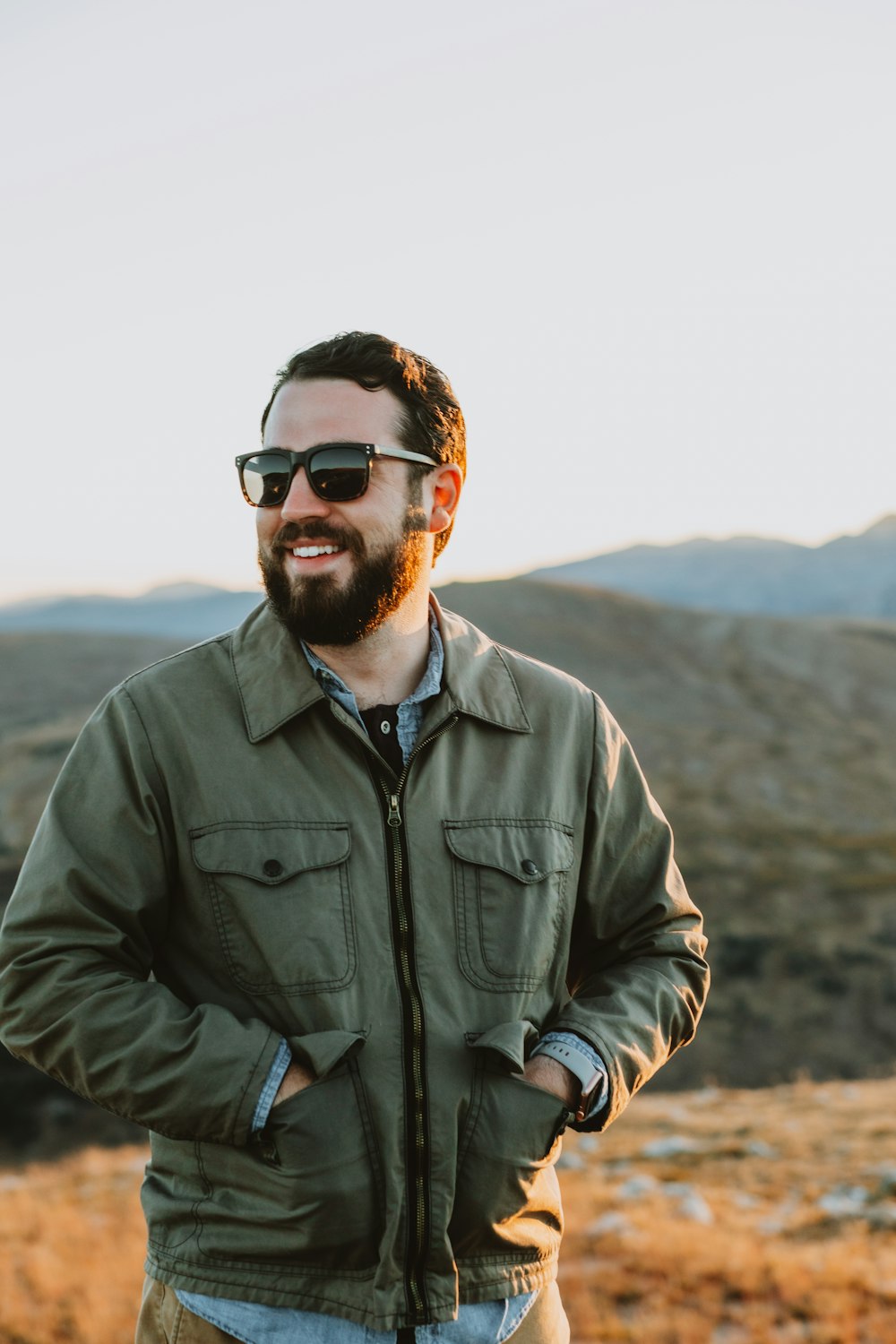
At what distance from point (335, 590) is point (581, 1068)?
4.11ft

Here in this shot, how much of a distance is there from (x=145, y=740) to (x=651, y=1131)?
42.6 ft

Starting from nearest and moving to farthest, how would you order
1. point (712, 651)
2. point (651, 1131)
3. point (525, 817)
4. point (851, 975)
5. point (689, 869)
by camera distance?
point (525, 817) < point (651, 1131) < point (851, 975) < point (689, 869) < point (712, 651)

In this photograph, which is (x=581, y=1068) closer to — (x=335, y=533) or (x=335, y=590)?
(x=335, y=590)

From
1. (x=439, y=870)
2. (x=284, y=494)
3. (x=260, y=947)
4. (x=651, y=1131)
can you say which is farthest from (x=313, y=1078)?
(x=651, y=1131)

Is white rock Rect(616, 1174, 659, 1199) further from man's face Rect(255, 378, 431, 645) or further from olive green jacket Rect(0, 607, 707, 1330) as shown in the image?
man's face Rect(255, 378, 431, 645)

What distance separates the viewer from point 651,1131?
14031 millimetres

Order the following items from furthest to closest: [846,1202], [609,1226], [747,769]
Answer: [747,769] < [846,1202] < [609,1226]

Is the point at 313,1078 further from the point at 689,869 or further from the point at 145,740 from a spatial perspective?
the point at 689,869

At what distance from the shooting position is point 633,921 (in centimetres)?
310

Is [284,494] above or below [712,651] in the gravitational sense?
above

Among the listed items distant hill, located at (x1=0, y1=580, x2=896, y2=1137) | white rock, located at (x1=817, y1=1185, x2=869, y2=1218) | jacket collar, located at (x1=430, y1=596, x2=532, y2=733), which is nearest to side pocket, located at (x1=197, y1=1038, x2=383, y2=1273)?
jacket collar, located at (x1=430, y1=596, x2=532, y2=733)

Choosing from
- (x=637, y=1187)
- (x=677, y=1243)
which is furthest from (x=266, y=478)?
(x=637, y=1187)

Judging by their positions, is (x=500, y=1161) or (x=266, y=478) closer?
(x=500, y=1161)

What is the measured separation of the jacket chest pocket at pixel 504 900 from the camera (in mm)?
2688
